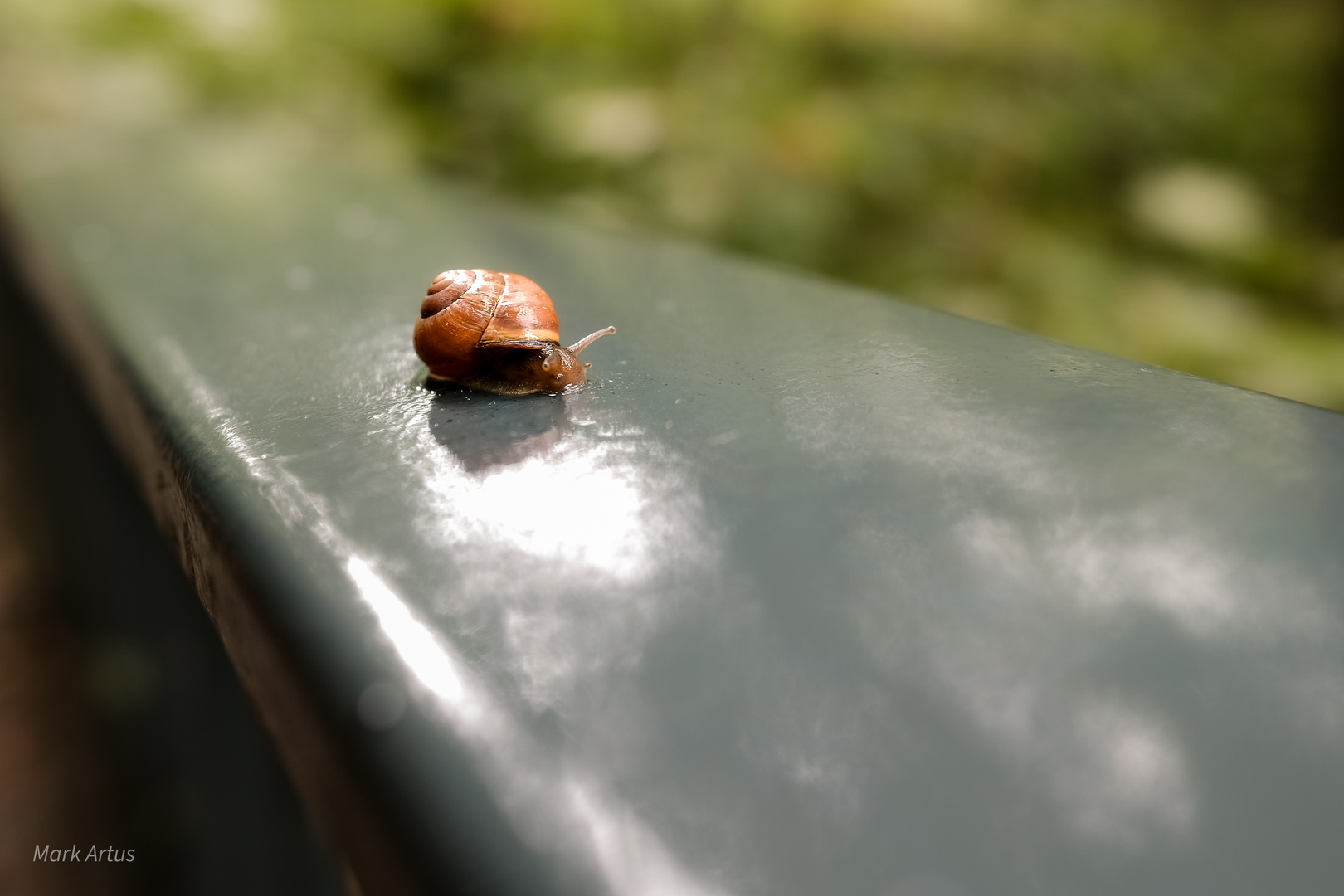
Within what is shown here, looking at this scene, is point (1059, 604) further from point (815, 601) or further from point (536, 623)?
point (536, 623)

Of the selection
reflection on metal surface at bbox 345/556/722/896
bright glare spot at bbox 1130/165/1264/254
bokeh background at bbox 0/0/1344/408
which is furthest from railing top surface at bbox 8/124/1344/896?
bright glare spot at bbox 1130/165/1264/254

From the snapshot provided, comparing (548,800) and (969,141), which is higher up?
(548,800)

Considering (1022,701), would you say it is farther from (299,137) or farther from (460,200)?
(299,137)

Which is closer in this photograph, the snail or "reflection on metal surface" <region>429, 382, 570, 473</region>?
"reflection on metal surface" <region>429, 382, 570, 473</region>

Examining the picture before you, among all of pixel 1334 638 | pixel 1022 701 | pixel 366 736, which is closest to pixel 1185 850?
pixel 1022 701

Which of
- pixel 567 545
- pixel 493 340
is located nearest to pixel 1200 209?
pixel 493 340

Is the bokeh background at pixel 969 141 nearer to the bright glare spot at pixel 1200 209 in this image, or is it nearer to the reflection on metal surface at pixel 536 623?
the bright glare spot at pixel 1200 209

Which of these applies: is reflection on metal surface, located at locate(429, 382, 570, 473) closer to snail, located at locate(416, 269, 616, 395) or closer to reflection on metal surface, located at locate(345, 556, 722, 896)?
snail, located at locate(416, 269, 616, 395)

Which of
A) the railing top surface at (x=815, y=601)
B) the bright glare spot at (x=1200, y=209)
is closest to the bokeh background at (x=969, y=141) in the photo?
the bright glare spot at (x=1200, y=209)

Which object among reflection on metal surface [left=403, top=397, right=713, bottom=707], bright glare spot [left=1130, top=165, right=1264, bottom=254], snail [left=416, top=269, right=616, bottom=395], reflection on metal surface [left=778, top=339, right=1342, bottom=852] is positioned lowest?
bright glare spot [left=1130, top=165, right=1264, bottom=254]
